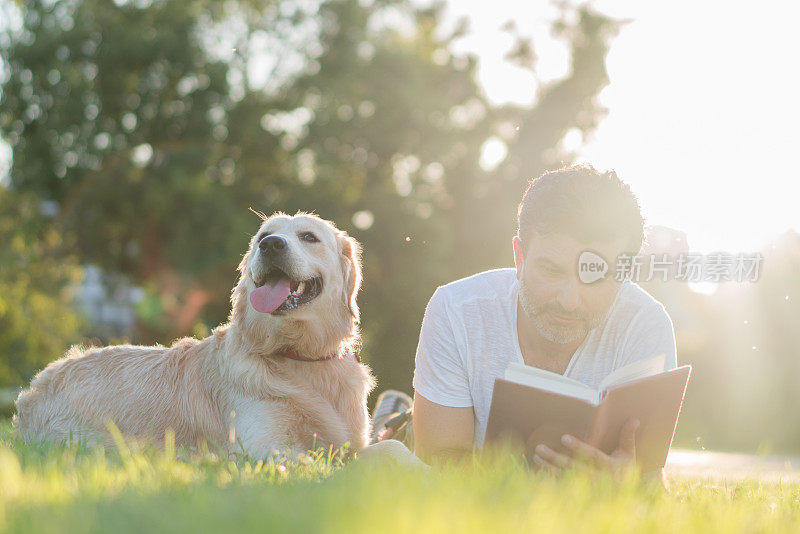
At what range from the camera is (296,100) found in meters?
22.4

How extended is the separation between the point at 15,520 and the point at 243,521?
523 millimetres

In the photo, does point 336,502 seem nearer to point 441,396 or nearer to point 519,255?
point 441,396

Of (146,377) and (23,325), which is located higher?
(146,377)

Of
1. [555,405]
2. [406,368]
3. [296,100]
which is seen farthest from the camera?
[296,100]

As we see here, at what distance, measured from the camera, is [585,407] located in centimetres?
308

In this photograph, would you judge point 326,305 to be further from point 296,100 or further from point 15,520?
point 296,100

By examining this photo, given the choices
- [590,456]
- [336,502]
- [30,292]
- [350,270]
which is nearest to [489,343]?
[590,456]

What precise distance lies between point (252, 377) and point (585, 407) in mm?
2015

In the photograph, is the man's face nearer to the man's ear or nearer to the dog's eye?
the man's ear

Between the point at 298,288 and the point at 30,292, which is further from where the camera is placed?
the point at 30,292

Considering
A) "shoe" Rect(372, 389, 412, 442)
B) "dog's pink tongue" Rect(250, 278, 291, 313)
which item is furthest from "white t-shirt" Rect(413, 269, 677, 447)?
"shoe" Rect(372, 389, 412, 442)

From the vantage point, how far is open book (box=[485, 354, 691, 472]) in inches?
122

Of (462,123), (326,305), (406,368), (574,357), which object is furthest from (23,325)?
(462,123)

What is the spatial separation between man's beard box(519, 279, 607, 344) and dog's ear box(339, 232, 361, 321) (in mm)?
1317
